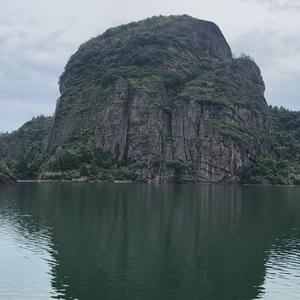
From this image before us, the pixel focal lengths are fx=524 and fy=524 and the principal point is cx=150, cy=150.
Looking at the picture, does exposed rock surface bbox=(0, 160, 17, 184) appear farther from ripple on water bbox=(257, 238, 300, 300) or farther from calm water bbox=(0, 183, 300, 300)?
ripple on water bbox=(257, 238, 300, 300)

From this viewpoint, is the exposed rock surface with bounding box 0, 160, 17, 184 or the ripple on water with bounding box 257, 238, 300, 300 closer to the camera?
the ripple on water with bounding box 257, 238, 300, 300

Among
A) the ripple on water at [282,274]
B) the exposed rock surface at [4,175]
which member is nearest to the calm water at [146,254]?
the ripple on water at [282,274]

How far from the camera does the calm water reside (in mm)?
42281

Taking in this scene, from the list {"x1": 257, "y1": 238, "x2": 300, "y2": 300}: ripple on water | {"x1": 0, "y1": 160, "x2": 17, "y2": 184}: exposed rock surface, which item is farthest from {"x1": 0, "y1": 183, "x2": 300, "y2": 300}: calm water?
{"x1": 0, "y1": 160, "x2": 17, "y2": 184}: exposed rock surface

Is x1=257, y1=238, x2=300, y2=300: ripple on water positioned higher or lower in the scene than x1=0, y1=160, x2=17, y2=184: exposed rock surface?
lower

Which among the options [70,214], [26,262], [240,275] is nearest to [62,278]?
[26,262]

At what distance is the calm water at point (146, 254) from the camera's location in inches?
1665

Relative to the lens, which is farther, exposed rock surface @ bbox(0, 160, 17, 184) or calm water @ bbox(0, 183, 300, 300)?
exposed rock surface @ bbox(0, 160, 17, 184)

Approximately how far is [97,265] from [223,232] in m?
27.5

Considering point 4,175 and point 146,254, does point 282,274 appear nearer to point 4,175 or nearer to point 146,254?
point 146,254

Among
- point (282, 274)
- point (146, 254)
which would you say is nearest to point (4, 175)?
point (146, 254)

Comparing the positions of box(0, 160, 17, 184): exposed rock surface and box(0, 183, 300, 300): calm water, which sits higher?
box(0, 160, 17, 184): exposed rock surface

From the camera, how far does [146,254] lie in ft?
182

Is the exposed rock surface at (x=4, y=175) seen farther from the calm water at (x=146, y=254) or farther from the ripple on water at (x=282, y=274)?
the ripple on water at (x=282, y=274)
